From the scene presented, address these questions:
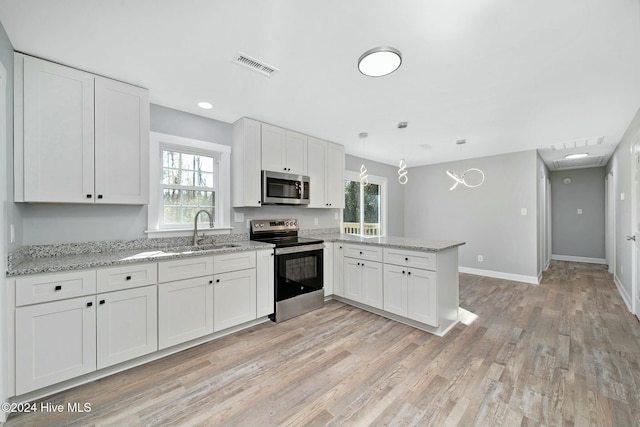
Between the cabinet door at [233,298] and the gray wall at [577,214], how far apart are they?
813cm

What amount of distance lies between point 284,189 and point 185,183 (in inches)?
46.8

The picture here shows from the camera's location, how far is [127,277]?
2.03 meters

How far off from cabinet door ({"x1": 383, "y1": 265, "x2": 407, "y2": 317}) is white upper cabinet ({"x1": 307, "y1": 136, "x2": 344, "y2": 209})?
1486 mm

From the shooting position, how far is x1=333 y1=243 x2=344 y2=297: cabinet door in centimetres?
356

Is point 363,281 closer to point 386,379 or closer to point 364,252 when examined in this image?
point 364,252

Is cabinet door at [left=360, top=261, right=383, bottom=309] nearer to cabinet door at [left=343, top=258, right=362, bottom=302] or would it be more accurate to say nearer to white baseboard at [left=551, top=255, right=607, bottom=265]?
cabinet door at [left=343, top=258, right=362, bottom=302]

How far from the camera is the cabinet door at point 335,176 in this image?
408 cm

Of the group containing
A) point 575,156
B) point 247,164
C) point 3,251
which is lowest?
point 3,251

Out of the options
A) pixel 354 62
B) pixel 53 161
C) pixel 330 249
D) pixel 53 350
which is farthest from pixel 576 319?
pixel 53 161

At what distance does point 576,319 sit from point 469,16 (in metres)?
3.54

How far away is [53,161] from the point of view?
2.00 metres

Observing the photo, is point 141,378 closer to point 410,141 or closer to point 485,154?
point 410,141

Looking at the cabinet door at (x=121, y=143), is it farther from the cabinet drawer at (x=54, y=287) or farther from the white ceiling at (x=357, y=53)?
the cabinet drawer at (x=54, y=287)

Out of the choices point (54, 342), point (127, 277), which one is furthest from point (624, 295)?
point (54, 342)
